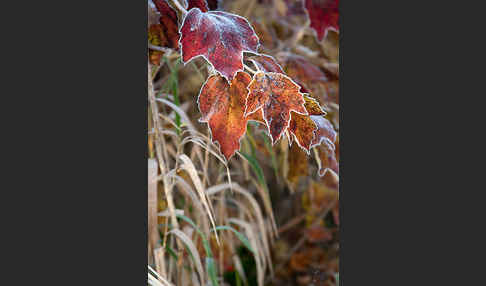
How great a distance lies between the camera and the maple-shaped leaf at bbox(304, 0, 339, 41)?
154 centimetres

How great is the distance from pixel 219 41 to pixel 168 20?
0.23 metres

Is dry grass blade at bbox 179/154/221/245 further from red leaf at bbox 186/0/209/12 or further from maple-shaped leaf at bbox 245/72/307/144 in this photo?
red leaf at bbox 186/0/209/12

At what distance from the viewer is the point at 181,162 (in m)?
1.40

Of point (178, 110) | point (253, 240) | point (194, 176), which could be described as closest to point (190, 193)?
point (194, 176)

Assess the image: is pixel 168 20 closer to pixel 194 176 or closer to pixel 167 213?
pixel 194 176

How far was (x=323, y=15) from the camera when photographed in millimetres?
1579

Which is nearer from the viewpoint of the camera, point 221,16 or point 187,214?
point 221,16

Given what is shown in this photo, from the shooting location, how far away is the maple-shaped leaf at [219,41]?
3.70ft

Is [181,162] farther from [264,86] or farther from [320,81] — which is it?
[320,81]

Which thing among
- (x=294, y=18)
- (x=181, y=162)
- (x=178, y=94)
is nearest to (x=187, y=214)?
(x=181, y=162)

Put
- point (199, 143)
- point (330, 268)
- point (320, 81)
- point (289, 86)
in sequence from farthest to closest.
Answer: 1. point (330, 268)
2. point (320, 81)
3. point (199, 143)
4. point (289, 86)

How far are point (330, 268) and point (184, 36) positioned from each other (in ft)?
3.37

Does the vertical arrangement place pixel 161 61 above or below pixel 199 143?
above

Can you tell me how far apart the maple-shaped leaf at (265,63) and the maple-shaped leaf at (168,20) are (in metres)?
0.24
